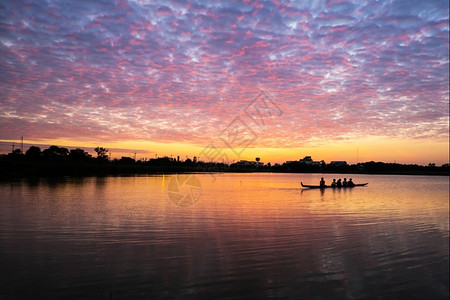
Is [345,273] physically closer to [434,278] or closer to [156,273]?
[434,278]

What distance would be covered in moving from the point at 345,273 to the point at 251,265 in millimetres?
3149

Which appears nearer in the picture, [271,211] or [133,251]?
[133,251]

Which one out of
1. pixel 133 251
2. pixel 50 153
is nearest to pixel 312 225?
pixel 133 251

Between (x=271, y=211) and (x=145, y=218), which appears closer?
(x=145, y=218)

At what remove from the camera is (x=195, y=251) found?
11938mm

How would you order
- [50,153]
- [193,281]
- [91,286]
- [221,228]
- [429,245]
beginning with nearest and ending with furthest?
[91,286]
[193,281]
[429,245]
[221,228]
[50,153]

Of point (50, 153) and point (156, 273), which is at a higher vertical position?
point (50, 153)

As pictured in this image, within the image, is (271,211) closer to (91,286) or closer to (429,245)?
(429,245)

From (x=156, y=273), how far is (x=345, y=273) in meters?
6.27

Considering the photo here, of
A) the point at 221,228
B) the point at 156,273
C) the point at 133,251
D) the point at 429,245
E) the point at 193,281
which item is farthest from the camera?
the point at 221,228

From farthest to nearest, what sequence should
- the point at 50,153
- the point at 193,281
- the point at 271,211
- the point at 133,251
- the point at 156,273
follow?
the point at 50,153
the point at 271,211
the point at 133,251
the point at 156,273
the point at 193,281

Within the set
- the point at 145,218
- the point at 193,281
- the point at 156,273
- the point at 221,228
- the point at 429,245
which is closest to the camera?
the point at 193,281

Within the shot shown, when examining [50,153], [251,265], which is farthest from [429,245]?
[50,153]

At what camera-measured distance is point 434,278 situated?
31.4ft
